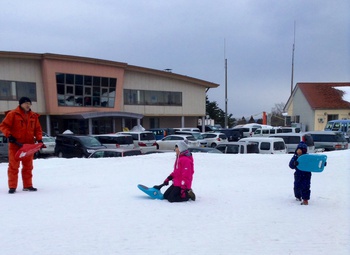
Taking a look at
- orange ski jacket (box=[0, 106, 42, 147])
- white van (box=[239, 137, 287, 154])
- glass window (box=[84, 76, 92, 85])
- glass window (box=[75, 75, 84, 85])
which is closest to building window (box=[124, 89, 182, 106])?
glass window (box=[84, 76, 92, 85])

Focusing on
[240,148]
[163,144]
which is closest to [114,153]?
[240,148]

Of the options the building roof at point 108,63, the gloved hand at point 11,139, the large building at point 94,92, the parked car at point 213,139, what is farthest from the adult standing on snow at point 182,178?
the building roof at point 108,63

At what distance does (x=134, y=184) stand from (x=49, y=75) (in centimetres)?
2877

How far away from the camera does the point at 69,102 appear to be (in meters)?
36.1

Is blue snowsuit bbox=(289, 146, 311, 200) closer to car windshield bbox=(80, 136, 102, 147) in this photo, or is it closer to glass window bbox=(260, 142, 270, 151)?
glass window bbox=(260, 142, 270, 151)

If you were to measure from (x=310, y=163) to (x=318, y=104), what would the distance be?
40.8 metres

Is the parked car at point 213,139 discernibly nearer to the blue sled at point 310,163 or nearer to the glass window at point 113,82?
the glass window at point 113,82

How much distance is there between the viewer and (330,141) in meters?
22.5

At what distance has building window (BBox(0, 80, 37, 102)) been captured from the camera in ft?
105

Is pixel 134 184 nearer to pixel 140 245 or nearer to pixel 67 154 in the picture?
pixel 140 245

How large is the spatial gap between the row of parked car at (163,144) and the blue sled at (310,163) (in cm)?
763

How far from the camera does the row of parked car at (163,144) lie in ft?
54.6

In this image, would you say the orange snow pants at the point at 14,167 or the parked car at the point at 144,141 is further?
the parked car at the point at 144,141

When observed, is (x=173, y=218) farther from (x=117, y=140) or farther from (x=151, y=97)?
(x=151, y=97)
